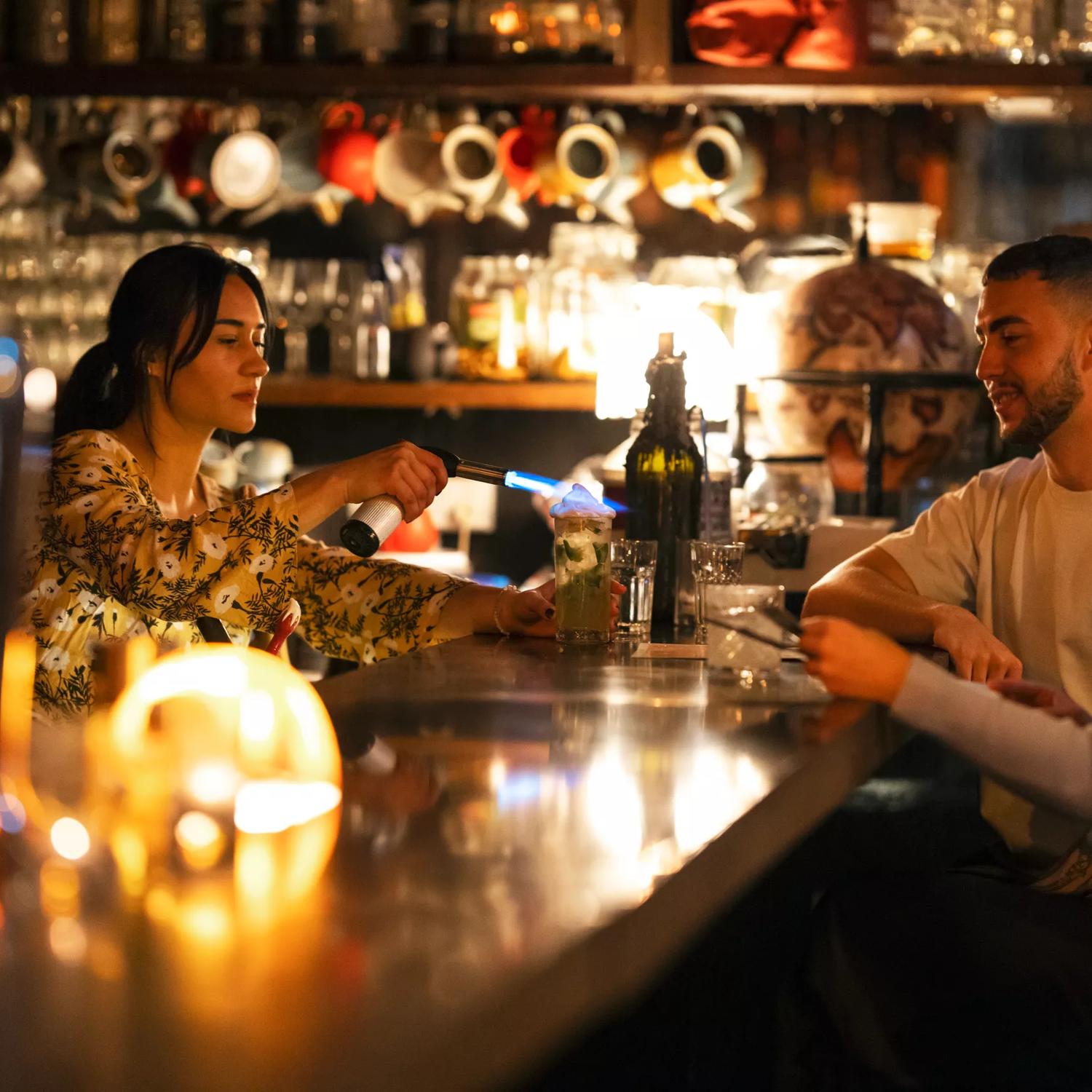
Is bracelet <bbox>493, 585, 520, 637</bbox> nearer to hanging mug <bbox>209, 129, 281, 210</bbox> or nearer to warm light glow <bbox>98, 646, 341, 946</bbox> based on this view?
warm light glow <bbox>98, 646, 341, 946</bbox>

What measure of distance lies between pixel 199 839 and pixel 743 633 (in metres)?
0.80

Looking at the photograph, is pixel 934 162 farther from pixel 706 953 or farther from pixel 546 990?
pixel 546 990

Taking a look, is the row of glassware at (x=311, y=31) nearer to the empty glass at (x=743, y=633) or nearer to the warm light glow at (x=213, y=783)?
the empty glass at (x=743, y=633)

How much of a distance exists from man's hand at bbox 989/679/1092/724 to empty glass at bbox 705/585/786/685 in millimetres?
214

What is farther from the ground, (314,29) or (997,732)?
→ (314,29)

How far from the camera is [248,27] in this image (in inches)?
123

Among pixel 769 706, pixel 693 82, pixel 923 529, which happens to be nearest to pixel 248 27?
pixel 693 82

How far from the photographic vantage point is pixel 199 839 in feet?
2.51

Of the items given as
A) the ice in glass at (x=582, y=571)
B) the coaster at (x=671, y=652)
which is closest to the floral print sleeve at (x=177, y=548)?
the ice in glass at (x=582, y=571)

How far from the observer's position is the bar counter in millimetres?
504

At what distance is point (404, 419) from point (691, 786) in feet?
9.99

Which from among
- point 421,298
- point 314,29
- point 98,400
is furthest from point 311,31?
point 98,400

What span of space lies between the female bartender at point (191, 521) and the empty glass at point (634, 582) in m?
0.10

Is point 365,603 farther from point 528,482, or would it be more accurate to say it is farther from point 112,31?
point 112,31
